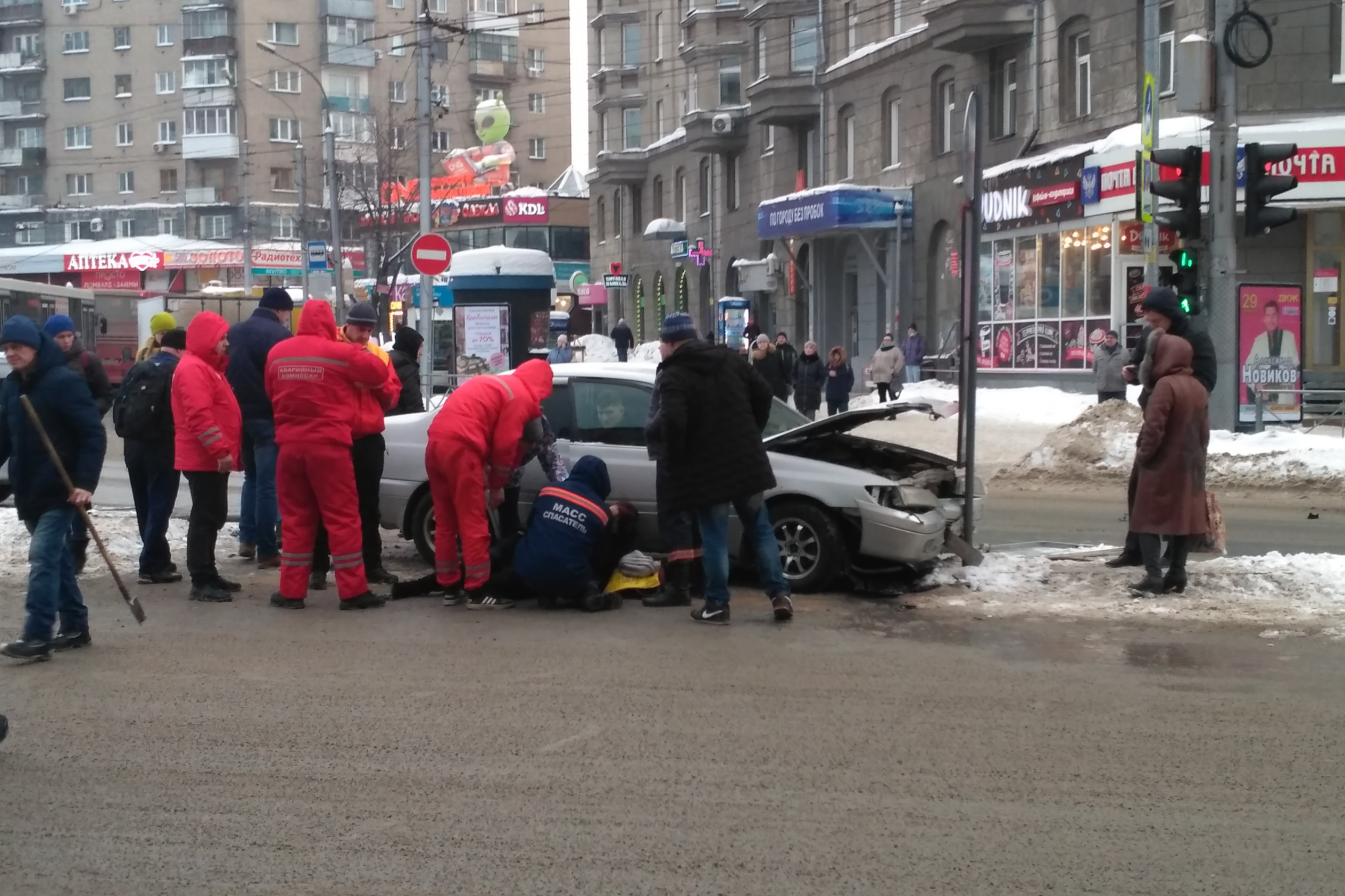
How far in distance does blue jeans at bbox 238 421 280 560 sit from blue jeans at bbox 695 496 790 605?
339cm

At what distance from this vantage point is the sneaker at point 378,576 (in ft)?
32.1

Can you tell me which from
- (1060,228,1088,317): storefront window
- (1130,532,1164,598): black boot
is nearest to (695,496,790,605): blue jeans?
(1130,532,1164,598): black boot

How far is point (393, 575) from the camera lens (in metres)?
9.93

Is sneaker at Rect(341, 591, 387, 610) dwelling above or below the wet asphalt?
above

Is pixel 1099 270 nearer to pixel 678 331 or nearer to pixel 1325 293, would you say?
pixel 1325 293

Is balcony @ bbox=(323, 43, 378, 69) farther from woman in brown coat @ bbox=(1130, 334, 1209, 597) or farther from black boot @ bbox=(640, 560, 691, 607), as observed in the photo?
woman in brown coat @ bbox=(1130, 334, 1209, 597)

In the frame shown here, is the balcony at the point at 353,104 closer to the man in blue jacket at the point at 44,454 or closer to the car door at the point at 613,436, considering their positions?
the car door at the point at 613,436

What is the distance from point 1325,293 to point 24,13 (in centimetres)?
7893

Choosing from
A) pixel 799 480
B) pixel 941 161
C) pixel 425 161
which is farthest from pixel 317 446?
pixel 941 161

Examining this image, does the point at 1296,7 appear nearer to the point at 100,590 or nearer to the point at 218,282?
the point at 100,590

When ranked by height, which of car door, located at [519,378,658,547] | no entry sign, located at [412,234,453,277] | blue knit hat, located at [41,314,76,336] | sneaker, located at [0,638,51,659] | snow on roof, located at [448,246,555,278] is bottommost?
sneaker, located at [0,638,51,659]

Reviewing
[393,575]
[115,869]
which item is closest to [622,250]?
[393,575]

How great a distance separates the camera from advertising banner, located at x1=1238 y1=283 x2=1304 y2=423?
792 inches

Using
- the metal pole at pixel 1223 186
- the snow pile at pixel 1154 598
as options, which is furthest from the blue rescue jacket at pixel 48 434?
the metal pole at pixel 1223 186
